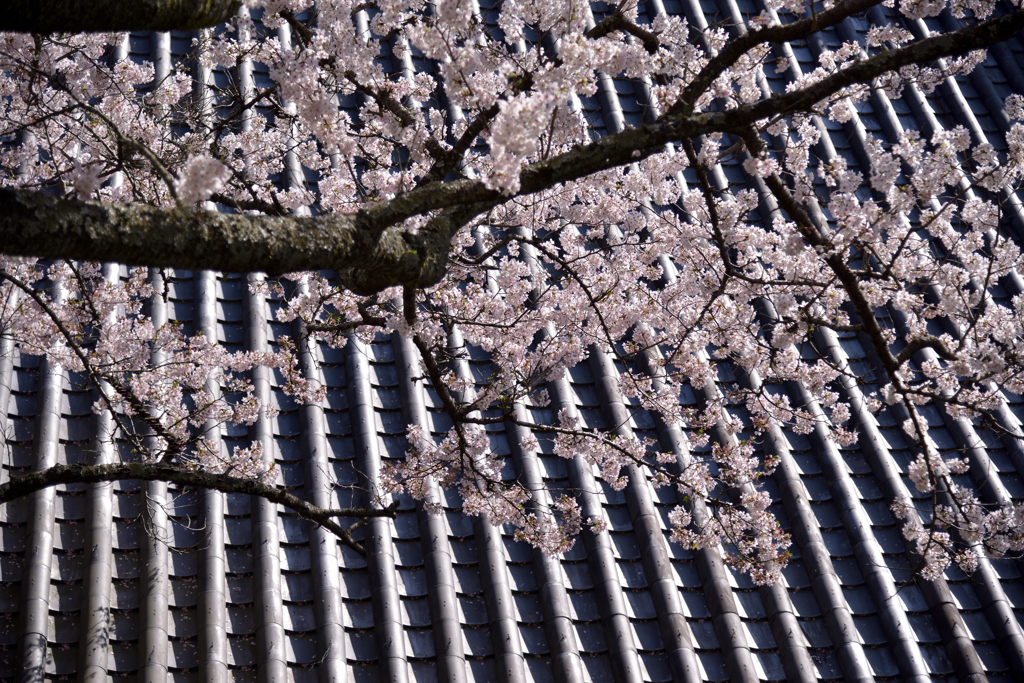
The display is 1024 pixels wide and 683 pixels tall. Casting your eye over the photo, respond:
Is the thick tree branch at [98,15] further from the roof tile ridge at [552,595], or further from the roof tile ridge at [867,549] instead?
the roof tile ridge at [867,549]

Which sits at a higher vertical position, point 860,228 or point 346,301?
point 346,301

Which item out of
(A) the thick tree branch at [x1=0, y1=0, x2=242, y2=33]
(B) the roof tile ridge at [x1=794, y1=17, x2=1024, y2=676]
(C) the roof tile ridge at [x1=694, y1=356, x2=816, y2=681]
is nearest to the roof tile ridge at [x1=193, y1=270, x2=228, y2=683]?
(A) the thick tree branch at [x1=0, y1=0, x2=242, y2=33]

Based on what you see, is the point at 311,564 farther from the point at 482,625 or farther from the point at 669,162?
the point at 669,162

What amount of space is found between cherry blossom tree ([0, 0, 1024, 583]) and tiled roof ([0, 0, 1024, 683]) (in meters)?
0.22

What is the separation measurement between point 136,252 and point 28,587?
11.8ft

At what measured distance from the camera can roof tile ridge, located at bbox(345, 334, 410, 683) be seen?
5.11m

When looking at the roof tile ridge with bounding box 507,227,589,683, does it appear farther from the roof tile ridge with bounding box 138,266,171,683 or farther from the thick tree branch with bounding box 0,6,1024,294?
the roof tile ridge with bounding box 138,266,171,683

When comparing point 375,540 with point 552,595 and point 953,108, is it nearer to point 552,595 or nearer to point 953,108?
point 552,595

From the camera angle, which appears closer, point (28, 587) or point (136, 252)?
point (136, 252)

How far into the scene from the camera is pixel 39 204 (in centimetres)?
228

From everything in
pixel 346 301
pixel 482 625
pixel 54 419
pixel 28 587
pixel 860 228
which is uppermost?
pixel 346 301

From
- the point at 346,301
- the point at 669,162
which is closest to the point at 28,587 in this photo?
the point at 346,301

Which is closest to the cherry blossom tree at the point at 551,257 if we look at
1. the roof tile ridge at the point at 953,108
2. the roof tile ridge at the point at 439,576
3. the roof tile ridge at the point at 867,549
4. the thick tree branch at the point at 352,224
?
the thick tree branch at the point at 352,224

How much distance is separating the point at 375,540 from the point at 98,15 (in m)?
3.83
